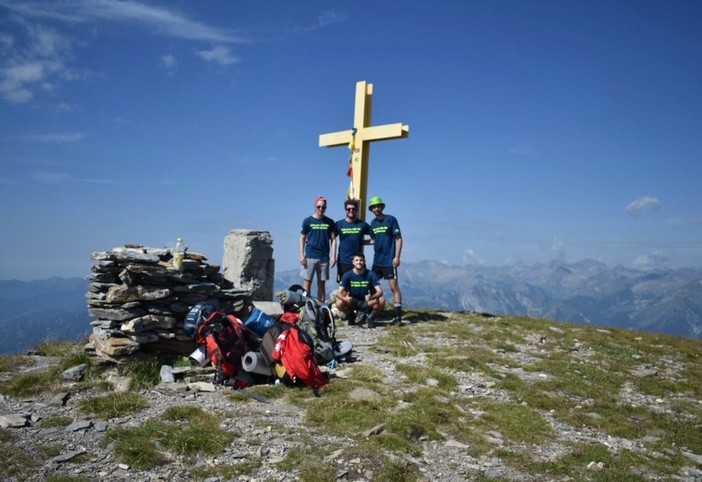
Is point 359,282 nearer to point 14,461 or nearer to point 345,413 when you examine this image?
point 345,413

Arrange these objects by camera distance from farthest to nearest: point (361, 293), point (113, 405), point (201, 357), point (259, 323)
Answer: point (361, 293) → point (259, 323) → point (201, 357) → point (113, 405)

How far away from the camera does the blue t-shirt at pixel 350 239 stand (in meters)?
13.9

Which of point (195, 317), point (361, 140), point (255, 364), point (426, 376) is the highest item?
point (361, 140)

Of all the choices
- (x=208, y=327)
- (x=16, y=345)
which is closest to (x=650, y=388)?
(x=208, y=327)

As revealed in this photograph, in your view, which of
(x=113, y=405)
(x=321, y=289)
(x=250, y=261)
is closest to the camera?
(x=113, y=405)

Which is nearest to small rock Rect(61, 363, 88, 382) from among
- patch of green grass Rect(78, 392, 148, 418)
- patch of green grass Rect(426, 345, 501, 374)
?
patch of green grass Rect(78, 392, 148, 418)

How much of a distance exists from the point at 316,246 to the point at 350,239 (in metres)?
1.03

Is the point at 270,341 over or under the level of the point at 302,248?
under

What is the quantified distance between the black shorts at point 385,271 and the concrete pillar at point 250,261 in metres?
3.80

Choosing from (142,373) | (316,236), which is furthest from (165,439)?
(316,236)

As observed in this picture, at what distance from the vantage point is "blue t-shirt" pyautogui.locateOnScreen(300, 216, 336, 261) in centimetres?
1387

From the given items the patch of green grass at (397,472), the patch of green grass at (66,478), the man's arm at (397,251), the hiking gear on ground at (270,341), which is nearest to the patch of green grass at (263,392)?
the hiking gear on ground at (270,341)

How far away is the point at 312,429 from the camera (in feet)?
22.0

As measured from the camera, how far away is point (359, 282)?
13.5m
